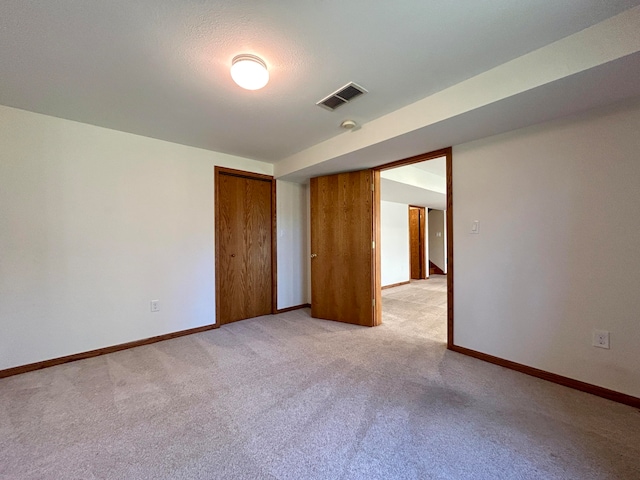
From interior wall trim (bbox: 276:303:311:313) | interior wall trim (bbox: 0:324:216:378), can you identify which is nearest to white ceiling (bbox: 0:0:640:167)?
interior wall trim (bbox: 0:324:216:378)

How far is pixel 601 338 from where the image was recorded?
70.8 inches

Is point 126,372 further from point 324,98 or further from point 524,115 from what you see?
point 524,115

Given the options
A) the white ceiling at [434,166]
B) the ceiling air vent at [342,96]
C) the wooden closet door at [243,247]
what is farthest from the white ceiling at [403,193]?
the ceiling air vent at [342,96]

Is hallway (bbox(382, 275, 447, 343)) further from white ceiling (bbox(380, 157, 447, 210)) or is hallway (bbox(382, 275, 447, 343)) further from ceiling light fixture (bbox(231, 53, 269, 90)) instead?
ceiling light fixture (bbox(231, 53, 269, 90))

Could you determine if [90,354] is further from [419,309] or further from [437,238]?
[437,238]

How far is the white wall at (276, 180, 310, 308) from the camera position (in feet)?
13.3

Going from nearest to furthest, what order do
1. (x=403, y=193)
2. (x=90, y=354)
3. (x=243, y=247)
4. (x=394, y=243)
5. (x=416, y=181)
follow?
(x=90, y=354) < (x=243, y=247) < (x=416, y=181) < (x=403, y=193) < (x=394, y=243)

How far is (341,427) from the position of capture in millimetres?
1498

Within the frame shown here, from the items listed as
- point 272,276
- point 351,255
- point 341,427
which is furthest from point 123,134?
point 341,427

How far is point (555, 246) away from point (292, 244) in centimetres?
319

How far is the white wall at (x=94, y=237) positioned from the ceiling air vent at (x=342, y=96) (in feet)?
6.23

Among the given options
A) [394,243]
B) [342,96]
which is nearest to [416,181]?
[394,243]

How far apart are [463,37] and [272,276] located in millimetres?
3421

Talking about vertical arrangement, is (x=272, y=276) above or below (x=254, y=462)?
above
